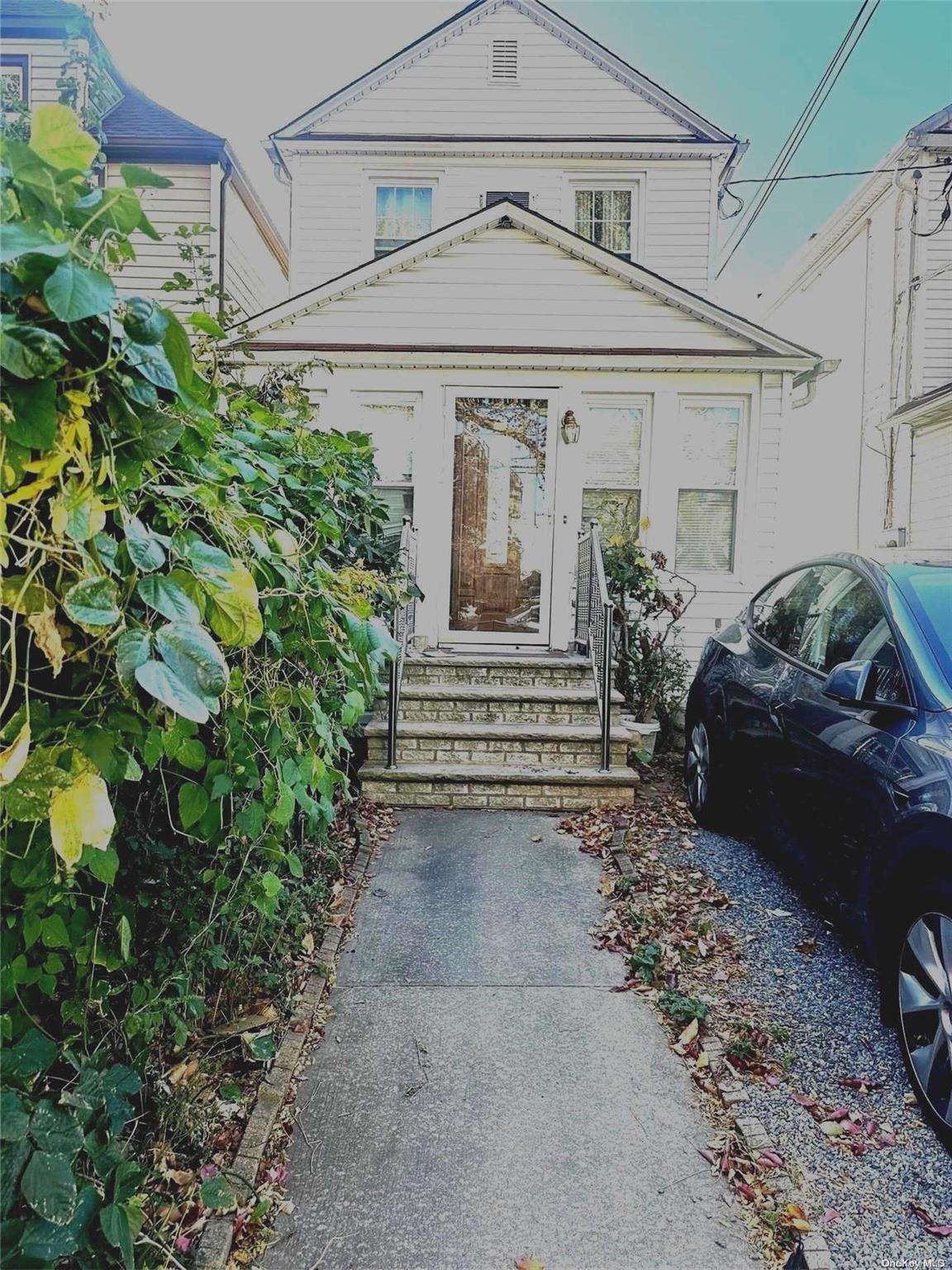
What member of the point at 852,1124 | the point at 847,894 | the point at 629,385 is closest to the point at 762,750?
the point at 847,894

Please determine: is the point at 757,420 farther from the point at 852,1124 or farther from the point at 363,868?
the point at 852,1124

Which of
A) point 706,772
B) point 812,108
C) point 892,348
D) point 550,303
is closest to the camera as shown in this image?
point 706,772

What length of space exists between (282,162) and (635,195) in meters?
4.25

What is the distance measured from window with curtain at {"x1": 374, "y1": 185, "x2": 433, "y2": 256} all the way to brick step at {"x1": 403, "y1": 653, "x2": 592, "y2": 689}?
18.5 ft

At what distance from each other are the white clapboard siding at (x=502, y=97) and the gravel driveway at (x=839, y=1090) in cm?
→ 900

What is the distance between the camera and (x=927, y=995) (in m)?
2.13

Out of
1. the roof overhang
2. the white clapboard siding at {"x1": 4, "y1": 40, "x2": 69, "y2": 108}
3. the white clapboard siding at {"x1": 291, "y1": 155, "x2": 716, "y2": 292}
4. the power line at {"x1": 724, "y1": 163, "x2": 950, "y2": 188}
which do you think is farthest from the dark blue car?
the white clapboard siding at {"x1": 4, "y1": 40, "x2": 69, "y2": 108}

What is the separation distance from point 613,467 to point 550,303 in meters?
1.65

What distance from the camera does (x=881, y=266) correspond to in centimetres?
1080

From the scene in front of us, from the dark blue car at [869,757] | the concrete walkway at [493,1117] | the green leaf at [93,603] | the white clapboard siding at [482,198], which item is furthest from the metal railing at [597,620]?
the green leaf at [93,603]

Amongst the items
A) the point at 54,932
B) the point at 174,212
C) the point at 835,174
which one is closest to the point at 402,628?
the point at 54,932

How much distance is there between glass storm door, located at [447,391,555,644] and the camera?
281 inches

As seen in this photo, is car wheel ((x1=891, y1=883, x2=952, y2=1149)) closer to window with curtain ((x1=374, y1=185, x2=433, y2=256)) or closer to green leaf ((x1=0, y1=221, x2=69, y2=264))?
green leaf ((x1=0, y1=221, x2=69, y2=264))

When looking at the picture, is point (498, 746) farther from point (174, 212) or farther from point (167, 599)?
point (174, 212)
